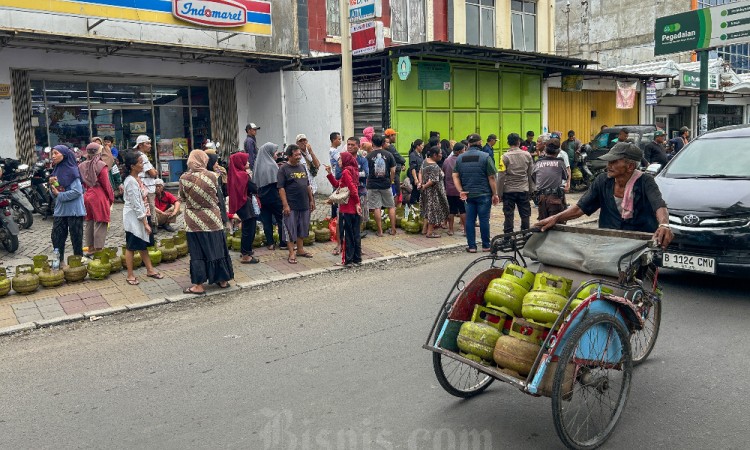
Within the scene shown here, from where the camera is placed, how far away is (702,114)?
17734 mm

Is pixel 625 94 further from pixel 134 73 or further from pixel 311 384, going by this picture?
pixel 311 384

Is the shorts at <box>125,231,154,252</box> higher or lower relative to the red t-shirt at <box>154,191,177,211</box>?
lower

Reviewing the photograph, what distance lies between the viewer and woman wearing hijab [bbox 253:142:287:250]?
938 centimetres

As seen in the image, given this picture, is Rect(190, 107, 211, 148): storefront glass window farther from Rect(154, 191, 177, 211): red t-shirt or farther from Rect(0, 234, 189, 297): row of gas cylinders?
Rect(0, 234, 189, 297): row of gas cylinders

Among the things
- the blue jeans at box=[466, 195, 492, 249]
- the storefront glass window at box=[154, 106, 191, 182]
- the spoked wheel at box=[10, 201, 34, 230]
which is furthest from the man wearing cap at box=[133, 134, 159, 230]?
the storefront glass window at box=[154, 106, 191, 182]

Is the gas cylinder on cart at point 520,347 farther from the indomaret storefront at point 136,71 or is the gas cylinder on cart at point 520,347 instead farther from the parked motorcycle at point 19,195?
the indomaret storefront at point 136,71

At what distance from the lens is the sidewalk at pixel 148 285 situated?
6.95 metres

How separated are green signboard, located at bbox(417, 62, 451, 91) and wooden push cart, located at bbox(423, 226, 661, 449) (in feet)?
39.2

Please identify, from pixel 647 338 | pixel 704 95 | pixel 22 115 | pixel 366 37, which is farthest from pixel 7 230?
pixel 704 95

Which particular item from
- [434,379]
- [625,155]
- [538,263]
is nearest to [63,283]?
[434,379]

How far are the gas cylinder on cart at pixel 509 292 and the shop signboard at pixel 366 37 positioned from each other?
8932mm

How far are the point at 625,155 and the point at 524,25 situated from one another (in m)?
20.2

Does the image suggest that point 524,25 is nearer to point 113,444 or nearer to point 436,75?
point 436,75

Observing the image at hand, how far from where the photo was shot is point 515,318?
401 cm
